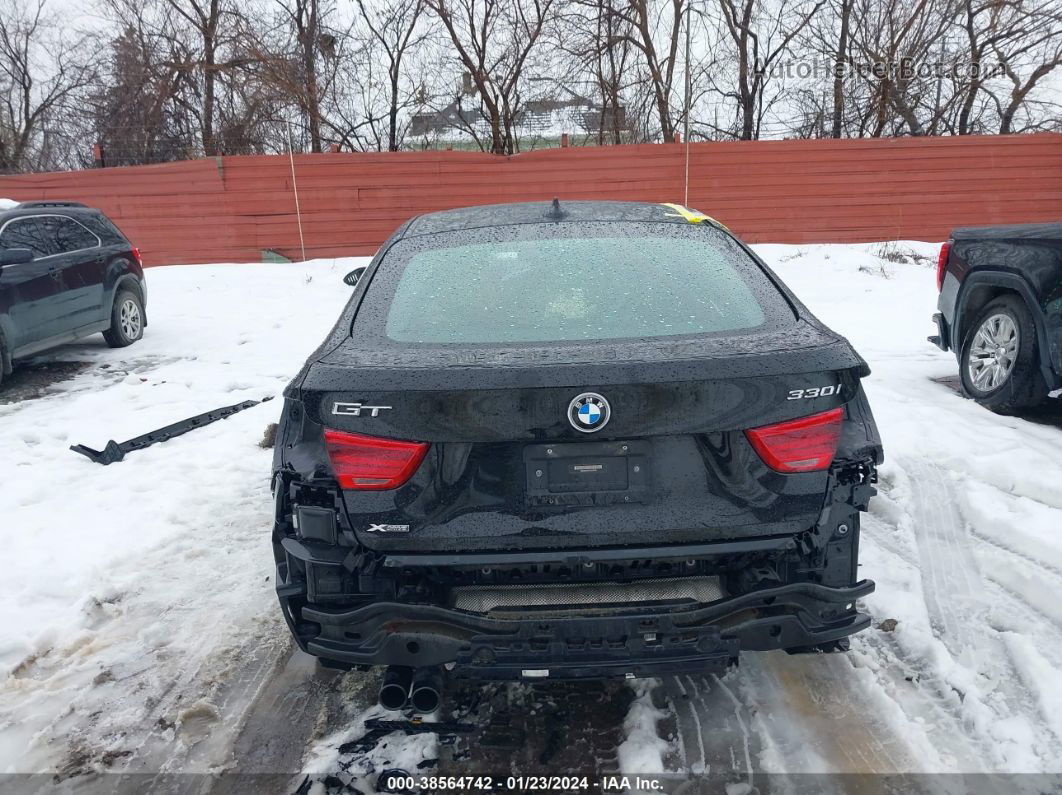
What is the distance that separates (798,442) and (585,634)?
83 cm

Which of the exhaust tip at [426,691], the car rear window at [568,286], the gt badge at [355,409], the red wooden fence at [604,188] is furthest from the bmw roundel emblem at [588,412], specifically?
the red wooden fence at [604,188]

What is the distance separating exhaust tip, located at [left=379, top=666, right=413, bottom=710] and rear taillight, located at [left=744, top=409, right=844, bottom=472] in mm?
1291

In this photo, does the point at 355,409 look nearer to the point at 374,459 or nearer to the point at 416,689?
the point at 374,459

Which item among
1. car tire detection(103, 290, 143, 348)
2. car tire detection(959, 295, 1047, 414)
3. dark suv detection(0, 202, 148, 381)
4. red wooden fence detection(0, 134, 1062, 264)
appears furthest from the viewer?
red wooden fence detection(0, 134, 1062, 264)

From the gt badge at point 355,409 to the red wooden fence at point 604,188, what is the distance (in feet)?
43.8

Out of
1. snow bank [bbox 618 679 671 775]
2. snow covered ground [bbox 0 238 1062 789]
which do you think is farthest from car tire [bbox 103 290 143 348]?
snow bank [bbox 618 679 671 775]

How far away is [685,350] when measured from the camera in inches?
92.0

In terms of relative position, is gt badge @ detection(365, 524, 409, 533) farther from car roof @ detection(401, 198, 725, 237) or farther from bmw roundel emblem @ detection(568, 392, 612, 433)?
car roof @ detection(401, 198, 725, 237)

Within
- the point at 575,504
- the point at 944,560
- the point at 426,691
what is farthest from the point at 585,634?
the point at 944,560

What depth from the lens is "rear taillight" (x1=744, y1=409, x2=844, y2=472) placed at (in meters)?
2.25

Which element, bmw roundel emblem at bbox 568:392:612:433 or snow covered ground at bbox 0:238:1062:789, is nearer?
bmw roundel emblem at bbox 568:392:612:433

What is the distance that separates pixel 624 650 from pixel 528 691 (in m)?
0.78

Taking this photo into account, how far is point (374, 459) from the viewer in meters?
2.23

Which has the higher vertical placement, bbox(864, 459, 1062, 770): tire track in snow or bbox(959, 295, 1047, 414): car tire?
bbox(959, 295, 1047, 414): car tire
